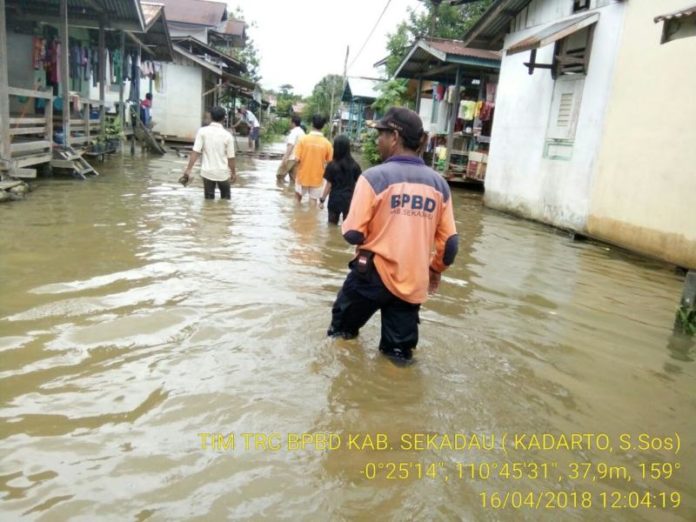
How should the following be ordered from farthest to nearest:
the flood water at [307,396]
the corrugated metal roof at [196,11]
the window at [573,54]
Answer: the corrugated metal roof at [196,11] → the window at [573,54] → the flood water at [307,396]

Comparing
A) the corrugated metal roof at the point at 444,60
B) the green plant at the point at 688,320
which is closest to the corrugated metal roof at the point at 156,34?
the corrugated metal roof at the point at 444,60

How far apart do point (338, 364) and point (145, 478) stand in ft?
5.06

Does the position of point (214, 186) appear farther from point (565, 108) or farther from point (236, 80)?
point (236, 80)

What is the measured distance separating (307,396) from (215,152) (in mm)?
6311

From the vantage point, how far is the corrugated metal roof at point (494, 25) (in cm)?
1238

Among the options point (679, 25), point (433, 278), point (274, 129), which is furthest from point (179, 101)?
point (433, 278)

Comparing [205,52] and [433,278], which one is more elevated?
[205,52]

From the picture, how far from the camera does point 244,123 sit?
29688mm

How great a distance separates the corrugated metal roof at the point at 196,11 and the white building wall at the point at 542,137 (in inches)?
871

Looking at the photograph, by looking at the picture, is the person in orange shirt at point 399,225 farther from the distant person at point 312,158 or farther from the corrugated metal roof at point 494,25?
the corrugated metal roof at point 494,25

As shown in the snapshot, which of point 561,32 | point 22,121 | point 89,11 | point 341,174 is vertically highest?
point 89,11

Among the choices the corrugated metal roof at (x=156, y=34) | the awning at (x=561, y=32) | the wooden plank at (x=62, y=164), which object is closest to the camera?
the awning at (x=561, y=32)

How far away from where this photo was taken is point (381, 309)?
354 centimetres

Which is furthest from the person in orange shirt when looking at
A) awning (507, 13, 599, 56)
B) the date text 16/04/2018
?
awning (507, 13, 599, 56)
